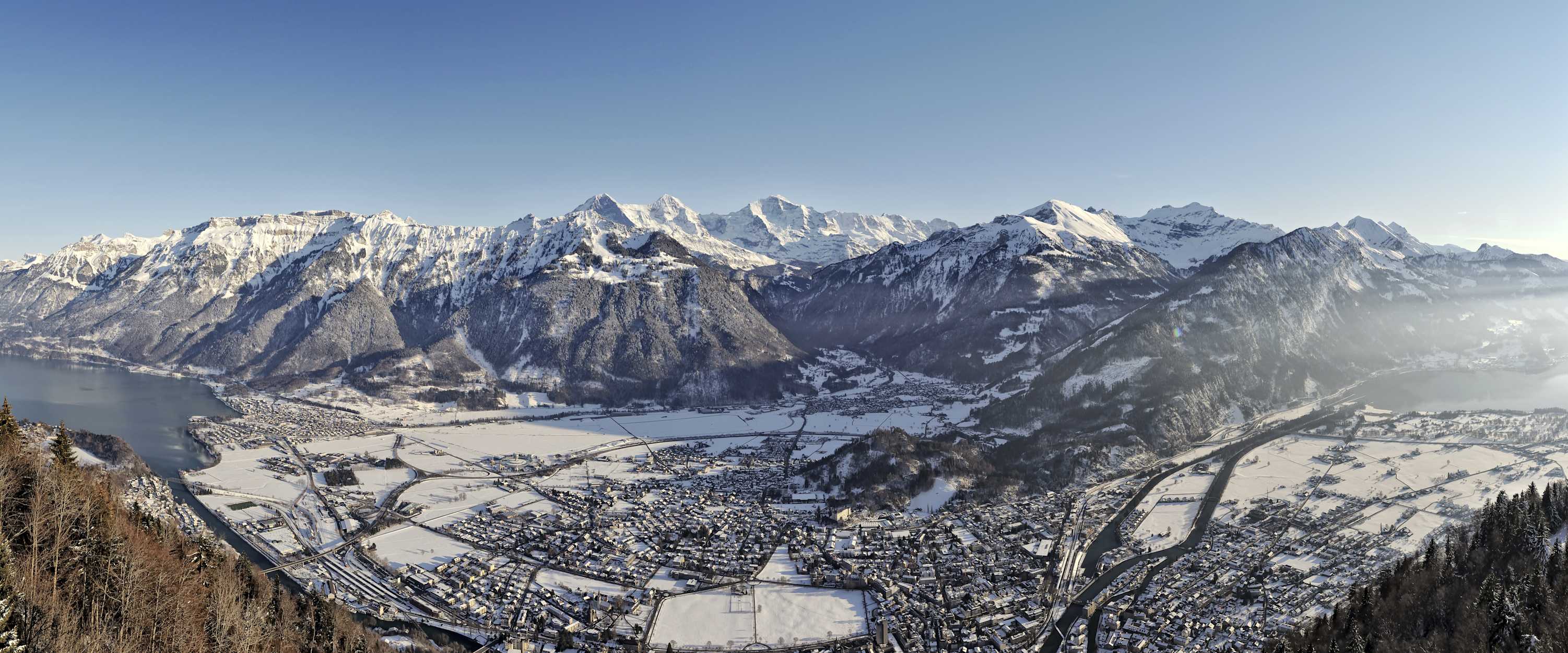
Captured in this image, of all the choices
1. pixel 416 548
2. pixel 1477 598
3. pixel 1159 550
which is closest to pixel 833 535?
pixel 1159 550

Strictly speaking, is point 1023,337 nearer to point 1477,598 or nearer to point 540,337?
point 540,337

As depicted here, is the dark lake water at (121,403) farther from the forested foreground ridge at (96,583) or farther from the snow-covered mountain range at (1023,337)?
the forested foreground ridge at (96,583)

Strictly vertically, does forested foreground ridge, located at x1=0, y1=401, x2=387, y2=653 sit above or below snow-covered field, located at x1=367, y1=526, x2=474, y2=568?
above

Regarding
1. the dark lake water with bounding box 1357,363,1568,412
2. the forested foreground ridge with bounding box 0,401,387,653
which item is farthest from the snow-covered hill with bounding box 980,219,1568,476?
the forested foreground ridge with bounding box 0,401,387,653

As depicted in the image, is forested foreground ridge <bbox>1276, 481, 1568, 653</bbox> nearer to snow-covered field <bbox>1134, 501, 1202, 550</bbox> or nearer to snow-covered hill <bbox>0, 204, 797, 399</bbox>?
snow-covered field <bbox>1134, 501, 1202, 550</bbox>

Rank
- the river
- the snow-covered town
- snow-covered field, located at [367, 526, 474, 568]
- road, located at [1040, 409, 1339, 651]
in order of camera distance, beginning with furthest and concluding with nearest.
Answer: the river, snow-covered field, located at [367, 526, 474, 568], road, located at [1040, 409, 1339, 651], the snow-covered town

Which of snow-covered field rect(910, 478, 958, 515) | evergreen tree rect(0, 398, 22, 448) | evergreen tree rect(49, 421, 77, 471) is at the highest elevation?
evergreen tree rect(0, 398, 22, 448)

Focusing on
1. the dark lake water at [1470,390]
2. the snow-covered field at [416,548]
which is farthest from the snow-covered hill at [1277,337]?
the snow-covered field at [416,548]
